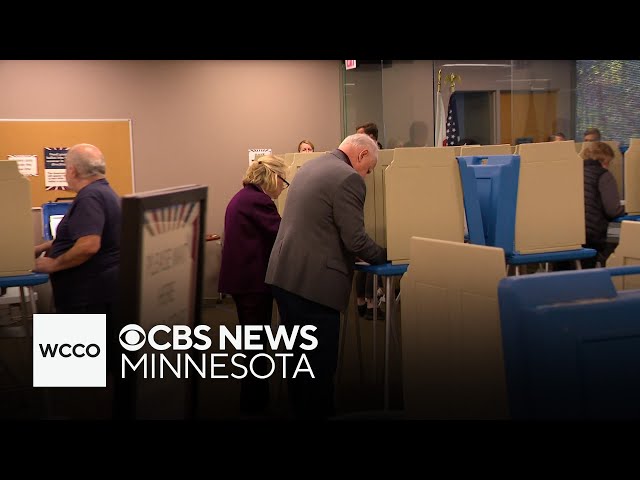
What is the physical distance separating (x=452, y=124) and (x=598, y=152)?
3078mm

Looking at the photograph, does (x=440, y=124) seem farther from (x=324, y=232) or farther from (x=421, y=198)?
(x=324, y=232)

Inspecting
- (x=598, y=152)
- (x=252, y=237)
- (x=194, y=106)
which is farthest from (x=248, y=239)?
(x=194, y=106)

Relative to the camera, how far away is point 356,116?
356 inches

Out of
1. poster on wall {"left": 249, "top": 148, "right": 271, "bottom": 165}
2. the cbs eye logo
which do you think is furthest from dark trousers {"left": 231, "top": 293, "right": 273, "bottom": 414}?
poster on wall {"left": 249, "top": 148, "right": 271, "bottom": 165}

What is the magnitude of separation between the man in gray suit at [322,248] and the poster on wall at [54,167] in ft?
16.8

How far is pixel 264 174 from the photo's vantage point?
404cm

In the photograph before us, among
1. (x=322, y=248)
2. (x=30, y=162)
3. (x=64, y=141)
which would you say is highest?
(x=64, y=141)

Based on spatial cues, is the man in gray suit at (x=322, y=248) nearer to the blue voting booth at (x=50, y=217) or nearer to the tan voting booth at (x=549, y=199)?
the tan voting booth at (x=549, y=199)

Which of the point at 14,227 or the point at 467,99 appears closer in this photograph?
the point at 14,227

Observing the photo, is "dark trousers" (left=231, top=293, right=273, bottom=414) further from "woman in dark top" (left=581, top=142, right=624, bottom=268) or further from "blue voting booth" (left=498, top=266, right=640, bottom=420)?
"blue voting booth" (left=498, top=266, right=640, bottom=420)

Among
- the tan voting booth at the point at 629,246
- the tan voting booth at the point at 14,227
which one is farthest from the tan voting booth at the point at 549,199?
the tan voting booth at the point at 14,227

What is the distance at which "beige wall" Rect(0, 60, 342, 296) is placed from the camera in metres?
8.20

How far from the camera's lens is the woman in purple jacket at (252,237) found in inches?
158
